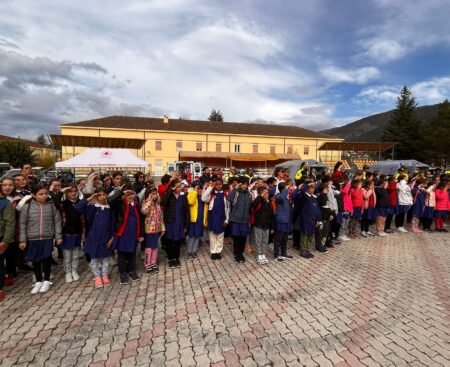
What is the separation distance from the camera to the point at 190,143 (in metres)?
45.6

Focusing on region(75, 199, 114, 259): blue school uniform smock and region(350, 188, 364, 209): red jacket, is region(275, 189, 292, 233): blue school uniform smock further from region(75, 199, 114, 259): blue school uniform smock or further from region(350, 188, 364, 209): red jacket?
region(75, 199, 114, 259): blue school uniform smock

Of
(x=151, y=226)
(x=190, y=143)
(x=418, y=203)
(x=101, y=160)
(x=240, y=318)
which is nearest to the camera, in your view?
(x=240, y=318)

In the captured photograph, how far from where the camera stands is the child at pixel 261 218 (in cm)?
572

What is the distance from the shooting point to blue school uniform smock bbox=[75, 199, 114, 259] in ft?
14.9

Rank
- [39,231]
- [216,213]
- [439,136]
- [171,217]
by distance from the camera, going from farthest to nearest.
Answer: [439,136]
[216,213]
[171,217]
[39,231]

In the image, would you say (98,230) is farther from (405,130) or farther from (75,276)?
(405,130)

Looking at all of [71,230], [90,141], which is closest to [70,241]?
[71,230]

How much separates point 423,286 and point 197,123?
4752 centimetres

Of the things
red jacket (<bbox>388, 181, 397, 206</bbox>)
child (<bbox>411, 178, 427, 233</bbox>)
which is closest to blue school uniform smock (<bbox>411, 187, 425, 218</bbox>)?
child (<bbox>411, 178, 427, 233</bbox>)

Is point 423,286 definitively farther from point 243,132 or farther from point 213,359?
point 243,132

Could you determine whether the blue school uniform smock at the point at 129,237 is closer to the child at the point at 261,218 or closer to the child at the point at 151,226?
the child at the point at 151,226

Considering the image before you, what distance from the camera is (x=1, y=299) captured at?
13.6 feet

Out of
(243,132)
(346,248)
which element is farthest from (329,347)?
(243,132)

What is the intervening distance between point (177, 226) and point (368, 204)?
5.71 meters
